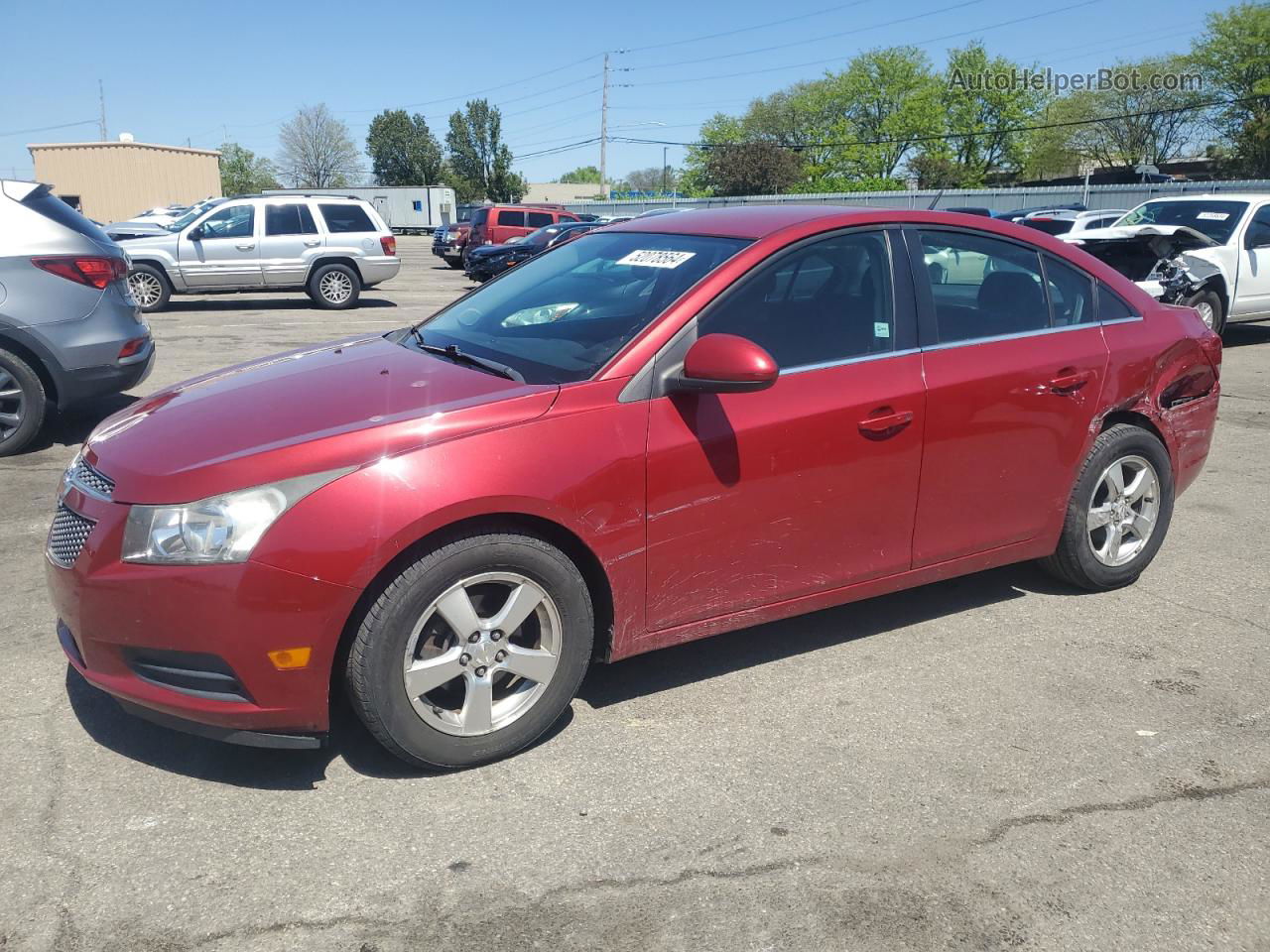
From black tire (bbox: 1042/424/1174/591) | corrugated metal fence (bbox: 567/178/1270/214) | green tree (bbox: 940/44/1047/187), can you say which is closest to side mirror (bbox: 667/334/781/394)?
black tire (bbox: 1042/424/1174/591)

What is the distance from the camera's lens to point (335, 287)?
56.4 feet

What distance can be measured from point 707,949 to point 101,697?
92.8 inches

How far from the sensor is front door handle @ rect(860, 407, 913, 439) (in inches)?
144

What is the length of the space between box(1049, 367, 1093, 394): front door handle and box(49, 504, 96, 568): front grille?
11.3 ft

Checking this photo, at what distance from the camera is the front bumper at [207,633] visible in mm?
2768

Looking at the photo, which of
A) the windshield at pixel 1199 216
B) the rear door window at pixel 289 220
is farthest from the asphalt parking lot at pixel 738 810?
the rear door window at pixel 289 220

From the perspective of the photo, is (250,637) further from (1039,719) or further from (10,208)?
(10,208)

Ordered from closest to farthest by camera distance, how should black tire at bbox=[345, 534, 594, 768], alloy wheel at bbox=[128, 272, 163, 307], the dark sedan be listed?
black tire at bbox=[345, 534, 594, 768] < alloy wheel at bbox=[128, 272, 163, 307] < the dark sedan

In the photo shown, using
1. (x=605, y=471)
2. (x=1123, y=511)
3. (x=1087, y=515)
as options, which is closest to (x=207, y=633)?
(x=605, y=471)

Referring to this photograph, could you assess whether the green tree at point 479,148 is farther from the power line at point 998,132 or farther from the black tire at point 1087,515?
the black tire at point 1087,515

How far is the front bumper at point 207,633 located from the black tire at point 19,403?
4502mm

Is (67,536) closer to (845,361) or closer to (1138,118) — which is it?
(845,361)

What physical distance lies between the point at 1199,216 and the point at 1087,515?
34.3 feet

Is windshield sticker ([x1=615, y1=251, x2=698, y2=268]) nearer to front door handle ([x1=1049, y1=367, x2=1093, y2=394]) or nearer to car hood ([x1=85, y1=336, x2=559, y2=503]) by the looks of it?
car hood ([x1=85, y1=336, x2=559, y2=503])
